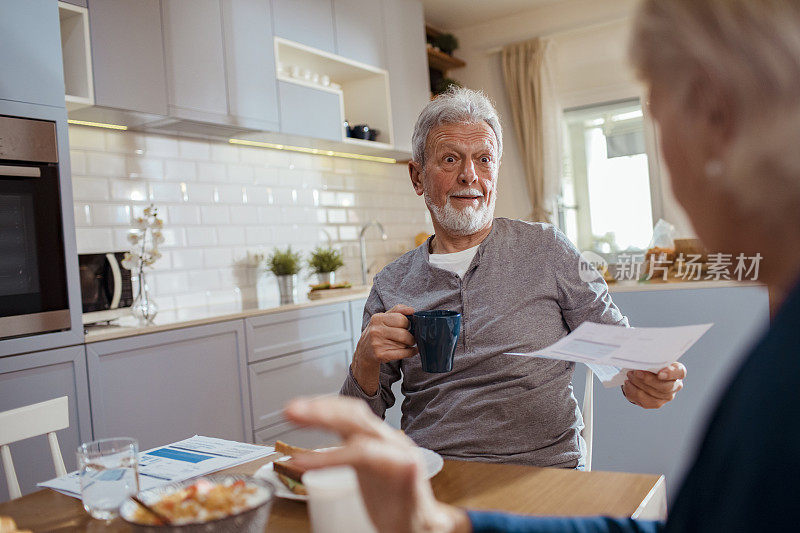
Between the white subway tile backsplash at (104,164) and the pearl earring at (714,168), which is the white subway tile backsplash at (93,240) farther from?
the pearl earring at (714,168)

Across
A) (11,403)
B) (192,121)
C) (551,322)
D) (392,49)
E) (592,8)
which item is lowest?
(11,403)

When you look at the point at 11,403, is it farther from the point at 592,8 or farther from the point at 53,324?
the point at 592,8

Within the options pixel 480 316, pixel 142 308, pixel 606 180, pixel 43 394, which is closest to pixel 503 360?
pixel 480 316

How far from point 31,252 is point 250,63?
66.3 inches

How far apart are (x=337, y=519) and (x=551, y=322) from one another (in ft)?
3.23

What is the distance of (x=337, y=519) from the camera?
29.4 inches

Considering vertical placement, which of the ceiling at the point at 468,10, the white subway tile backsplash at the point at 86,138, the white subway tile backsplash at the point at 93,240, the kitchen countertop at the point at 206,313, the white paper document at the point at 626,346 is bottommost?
the kitchen countertop at the point at 206,313

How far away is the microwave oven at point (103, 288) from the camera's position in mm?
2742

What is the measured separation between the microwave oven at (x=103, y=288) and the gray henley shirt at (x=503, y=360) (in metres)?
1.54

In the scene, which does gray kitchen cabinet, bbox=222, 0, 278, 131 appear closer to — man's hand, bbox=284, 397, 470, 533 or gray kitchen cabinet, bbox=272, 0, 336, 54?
gray kitchen cabinet, bbox=272, 0, 336, 54

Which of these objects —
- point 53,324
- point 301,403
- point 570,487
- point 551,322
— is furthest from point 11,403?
point 301,403

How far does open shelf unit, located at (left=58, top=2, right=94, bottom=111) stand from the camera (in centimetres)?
269

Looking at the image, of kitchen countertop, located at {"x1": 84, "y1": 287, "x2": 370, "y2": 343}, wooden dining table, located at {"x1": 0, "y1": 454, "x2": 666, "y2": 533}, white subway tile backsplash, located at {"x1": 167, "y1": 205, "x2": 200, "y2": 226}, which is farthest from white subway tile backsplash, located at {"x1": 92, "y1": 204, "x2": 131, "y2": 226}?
Result: wooden dining table, located at {"x1": 0, "y1": 454, "x2": 666, "y2": 533}

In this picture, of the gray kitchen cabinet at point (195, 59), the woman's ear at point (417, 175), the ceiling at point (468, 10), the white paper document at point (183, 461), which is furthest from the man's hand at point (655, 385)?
the ceiling at point (468, 10)
